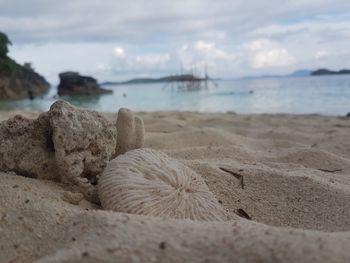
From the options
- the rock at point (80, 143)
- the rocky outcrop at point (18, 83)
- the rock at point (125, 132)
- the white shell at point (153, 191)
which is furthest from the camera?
the rocky outcrop at point (18, 83)

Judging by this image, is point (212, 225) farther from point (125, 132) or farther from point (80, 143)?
point (125, 132)

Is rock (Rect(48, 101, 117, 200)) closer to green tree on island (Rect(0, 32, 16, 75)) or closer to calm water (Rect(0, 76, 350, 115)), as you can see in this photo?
calm water (Rect(0, 76, 350, 115))

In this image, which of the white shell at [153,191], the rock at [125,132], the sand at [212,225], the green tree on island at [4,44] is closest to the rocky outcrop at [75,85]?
the green tree on island at [4,44]

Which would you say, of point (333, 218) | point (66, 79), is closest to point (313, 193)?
point (333, 218)

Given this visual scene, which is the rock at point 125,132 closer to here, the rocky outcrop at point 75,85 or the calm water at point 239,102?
the calm water at point 239,102

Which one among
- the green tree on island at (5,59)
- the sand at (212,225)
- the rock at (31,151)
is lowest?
the sand at (212,225)

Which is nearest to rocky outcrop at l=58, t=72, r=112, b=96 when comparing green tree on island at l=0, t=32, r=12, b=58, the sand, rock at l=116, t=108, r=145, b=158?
green tree on island at l=0, t=32, r=12, b=58

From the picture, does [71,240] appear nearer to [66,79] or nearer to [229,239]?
[229,239]
